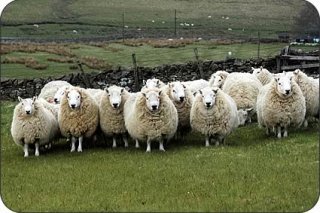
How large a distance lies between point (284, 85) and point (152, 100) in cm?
341

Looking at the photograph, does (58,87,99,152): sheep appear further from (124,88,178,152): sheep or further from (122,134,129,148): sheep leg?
(124,88,178,152): sheep

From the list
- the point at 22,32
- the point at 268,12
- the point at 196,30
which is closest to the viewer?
the point at 268,12

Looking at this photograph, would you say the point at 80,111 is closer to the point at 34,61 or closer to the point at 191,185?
the point at 34,61

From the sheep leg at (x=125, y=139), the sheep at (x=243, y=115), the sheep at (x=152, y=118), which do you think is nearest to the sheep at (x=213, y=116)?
the sheep at (x=152, y=118)

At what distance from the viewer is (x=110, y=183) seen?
884 centimetres

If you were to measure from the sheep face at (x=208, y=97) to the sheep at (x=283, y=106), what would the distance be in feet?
5.24

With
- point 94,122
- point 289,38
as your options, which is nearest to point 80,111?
point 94,122

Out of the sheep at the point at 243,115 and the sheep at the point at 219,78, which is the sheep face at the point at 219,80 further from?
the sheep at the point at 243,115

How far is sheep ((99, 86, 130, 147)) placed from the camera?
552 inches

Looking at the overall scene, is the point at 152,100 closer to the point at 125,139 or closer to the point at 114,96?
the point at 114,96

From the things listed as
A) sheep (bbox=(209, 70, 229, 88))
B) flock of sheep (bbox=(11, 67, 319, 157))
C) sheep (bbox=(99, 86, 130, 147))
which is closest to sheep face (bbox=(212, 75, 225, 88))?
sheep (bbox=(209, 70, 229, 88))

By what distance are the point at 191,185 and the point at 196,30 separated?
13.2ft

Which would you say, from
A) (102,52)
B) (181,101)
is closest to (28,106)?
(102,52)

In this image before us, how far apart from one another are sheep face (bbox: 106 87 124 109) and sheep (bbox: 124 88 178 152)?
463 mm
